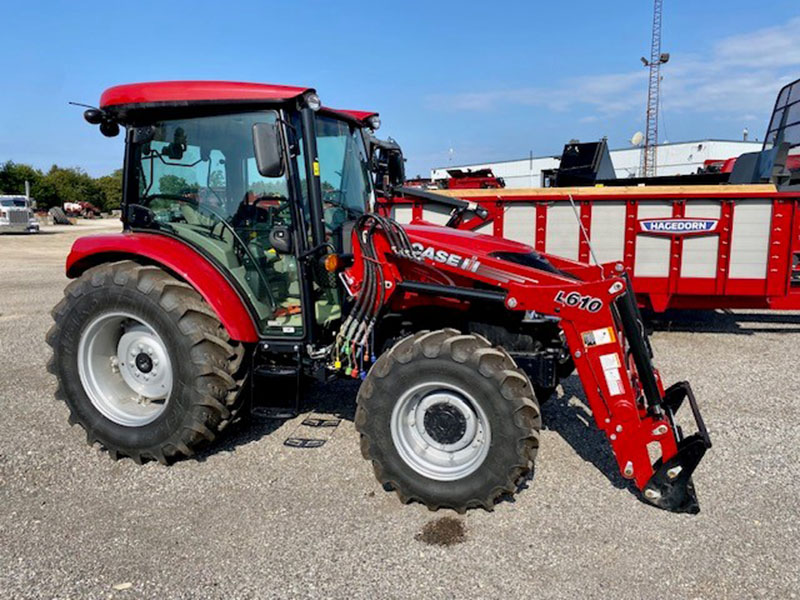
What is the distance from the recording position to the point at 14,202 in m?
29.2

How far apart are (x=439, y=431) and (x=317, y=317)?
111 cm

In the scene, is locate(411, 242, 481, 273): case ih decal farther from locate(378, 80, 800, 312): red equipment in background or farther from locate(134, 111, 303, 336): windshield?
locate(378, 80, 800, 312): red equipment in background

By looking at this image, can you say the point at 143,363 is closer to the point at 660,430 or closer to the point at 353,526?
the point at 353,526

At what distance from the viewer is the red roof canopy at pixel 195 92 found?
138 inches

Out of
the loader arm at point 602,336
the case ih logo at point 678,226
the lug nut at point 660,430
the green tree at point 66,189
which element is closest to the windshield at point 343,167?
the loader arm at point 602,336

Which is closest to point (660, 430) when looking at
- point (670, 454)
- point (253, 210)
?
point (670, 454)

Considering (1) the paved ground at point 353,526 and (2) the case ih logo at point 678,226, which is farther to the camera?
(2) the case ih logo at point 678,226

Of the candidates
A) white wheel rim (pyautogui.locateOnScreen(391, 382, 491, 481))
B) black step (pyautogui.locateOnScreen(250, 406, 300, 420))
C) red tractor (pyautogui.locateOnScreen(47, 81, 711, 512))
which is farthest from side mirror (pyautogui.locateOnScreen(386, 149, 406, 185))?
white wheel rim (pyautogui.locateOnScreen(391, 382, 491, 481))

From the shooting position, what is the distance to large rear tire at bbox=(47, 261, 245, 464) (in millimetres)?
3656

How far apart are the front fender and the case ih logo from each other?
546 cm

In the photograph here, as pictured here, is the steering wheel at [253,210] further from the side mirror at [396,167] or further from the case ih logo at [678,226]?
the case ih logo at [678,226]

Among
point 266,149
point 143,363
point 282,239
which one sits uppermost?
point 266,149

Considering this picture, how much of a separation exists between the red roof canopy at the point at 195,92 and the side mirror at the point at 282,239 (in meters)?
0.75

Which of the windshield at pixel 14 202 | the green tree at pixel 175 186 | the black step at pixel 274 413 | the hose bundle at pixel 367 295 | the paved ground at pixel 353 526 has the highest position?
the windshield at pixel 14 202
